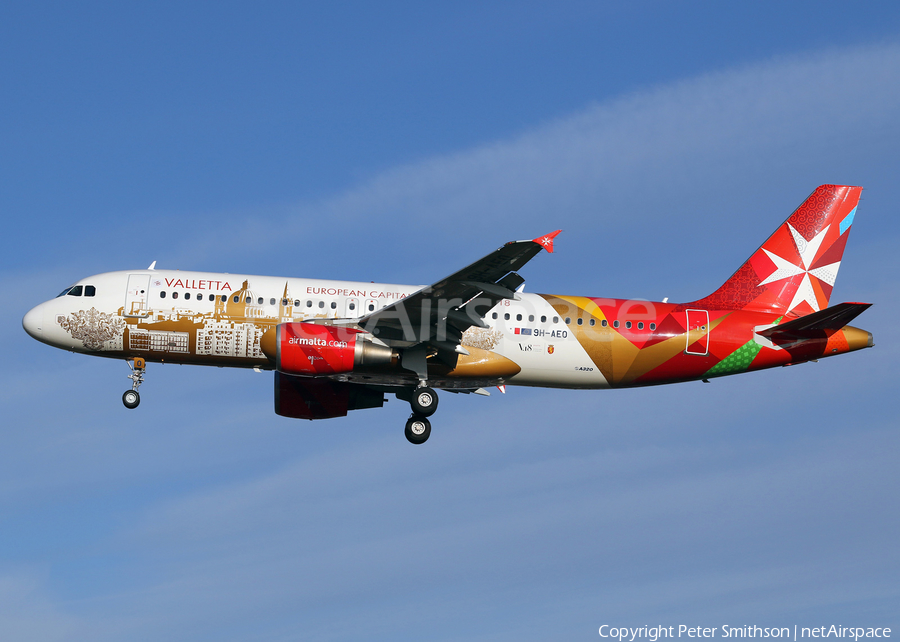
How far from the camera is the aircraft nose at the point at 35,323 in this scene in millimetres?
34844

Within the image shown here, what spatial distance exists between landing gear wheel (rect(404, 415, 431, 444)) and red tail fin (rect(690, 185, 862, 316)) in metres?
10.7

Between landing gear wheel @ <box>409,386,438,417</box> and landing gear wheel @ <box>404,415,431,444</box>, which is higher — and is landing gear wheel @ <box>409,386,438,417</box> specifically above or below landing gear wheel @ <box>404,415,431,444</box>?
above

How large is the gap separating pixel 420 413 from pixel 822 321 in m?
14.1

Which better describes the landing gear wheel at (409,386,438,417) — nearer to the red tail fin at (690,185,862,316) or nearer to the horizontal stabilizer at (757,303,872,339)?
the red tail fin at (690,185,862,316)

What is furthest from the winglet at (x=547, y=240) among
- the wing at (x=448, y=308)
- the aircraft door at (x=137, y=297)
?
the aircraft door at (x=137, y=297)

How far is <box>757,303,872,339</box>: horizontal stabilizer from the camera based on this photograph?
32.1 metres

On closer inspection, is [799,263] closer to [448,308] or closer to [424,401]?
[448,308]

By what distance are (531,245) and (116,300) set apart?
1554 cm

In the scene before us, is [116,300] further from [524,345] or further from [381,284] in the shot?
[524,345]

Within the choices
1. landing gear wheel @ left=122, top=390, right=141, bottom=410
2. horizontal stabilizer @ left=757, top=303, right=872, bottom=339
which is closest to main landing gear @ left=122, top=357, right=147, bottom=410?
landing gear wheel @ left=122, top=390, right=141, bottom=410

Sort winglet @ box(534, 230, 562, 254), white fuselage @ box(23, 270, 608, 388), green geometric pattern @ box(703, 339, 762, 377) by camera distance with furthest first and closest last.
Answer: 1. green geometric pattern @ box(703, 339, 762, 377)
2. white fuselage @ box(23, 270, 608, 388)
3. winglet @ box(534, 230, 562, 254)

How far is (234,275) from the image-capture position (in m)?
34.6

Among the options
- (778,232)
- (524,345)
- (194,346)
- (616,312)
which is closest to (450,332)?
(524,345)

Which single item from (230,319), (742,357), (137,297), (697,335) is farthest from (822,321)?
(137,297)
